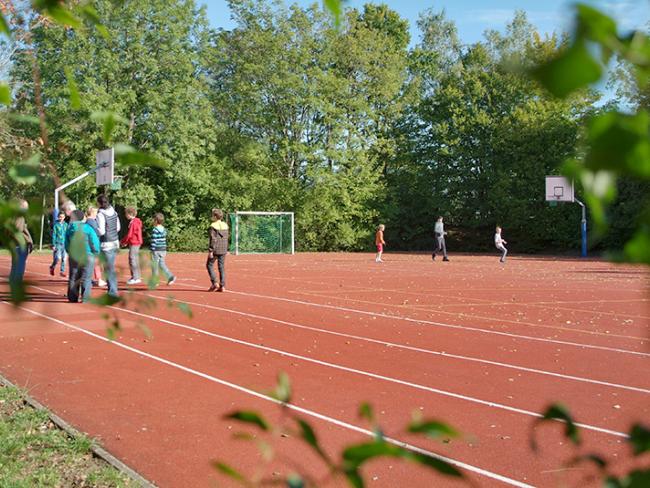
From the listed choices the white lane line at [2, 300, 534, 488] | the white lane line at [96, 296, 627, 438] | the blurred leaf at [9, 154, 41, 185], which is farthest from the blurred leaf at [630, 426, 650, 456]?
the white lane line at [96, 296, 627, 438]

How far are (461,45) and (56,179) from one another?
52149mm

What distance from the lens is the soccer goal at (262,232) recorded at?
39.8m

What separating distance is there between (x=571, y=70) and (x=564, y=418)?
0.53 metres

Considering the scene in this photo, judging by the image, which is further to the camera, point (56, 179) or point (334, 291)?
point (334, 291)

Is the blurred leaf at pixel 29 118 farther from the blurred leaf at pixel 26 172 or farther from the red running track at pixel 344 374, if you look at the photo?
the red running track at pixel 344 374

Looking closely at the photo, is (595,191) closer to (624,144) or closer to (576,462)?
(624,144)

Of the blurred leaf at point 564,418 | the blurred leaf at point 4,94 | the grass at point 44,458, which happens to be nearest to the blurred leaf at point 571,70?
the blurred leaf at point 564,418

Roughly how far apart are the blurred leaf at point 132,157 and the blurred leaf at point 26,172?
0.55 feet

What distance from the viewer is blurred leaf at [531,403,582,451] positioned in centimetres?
90

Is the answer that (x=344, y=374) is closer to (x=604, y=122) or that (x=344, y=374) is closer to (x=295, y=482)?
(x=295, y=482)

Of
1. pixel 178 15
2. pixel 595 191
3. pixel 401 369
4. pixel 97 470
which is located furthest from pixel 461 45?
pixel 595 191

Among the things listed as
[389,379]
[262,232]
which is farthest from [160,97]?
[389,379]

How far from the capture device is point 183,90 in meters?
40.4

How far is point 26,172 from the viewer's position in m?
1.14
